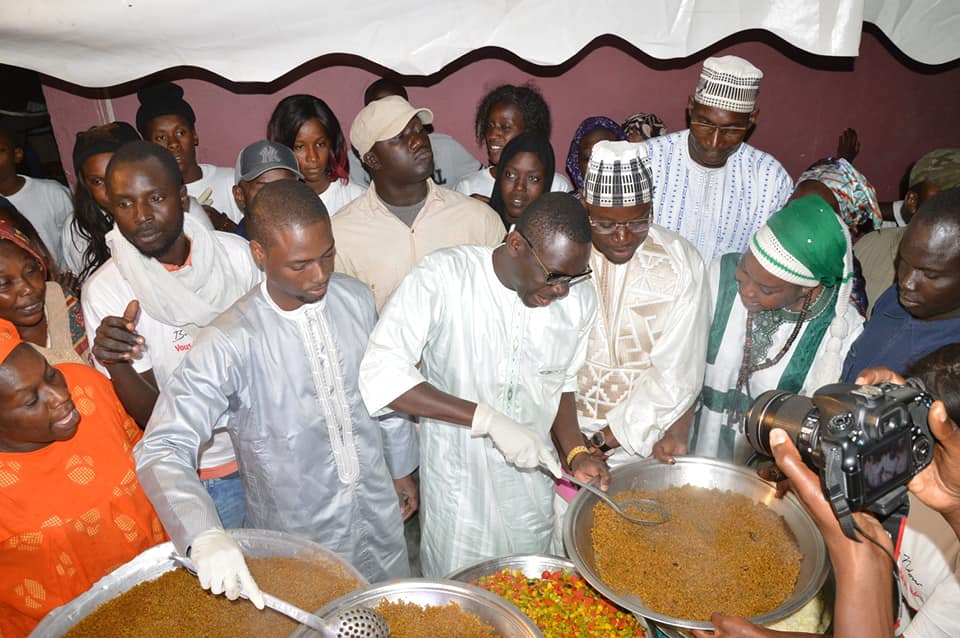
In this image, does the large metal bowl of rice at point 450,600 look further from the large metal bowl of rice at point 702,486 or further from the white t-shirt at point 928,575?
the white t-shirt at point 928,575

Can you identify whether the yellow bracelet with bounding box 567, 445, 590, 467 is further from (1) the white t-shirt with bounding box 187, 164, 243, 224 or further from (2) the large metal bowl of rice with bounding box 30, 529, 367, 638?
(1) the white t-shirt with bounding box 187, 164, 243, 224

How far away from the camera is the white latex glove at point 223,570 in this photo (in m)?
1.48

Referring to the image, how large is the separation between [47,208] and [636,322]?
10.6 ft

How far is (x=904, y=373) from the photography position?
1668mm

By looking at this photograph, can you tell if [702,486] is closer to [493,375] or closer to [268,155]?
[493,375]

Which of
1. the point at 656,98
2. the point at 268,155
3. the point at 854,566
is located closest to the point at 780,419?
the point at 854,566

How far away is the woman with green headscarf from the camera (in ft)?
7.52

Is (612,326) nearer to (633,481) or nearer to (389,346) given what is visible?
(633,481)

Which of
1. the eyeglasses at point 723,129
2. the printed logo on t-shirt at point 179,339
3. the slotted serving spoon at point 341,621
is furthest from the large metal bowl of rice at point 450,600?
the eyeglasses at point 723,129

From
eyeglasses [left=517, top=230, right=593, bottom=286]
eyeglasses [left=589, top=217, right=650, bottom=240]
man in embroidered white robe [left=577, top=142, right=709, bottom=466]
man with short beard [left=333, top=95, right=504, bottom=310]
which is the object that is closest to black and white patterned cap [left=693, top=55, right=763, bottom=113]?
man in embroidered white robe [left=577, top=142, right=709, bottom=466]

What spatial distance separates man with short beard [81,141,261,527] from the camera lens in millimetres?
1816

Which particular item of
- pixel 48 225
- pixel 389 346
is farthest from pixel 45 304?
pixel 48 225

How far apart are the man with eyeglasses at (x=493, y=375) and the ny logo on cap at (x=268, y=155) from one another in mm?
1046

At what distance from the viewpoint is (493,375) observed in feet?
7.42
